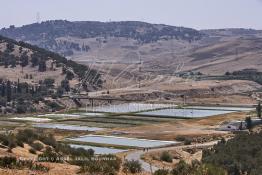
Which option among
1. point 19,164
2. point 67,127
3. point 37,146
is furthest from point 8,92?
point 19,164

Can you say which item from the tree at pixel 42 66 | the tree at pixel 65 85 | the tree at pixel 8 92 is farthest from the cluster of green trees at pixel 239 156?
the tree at pixel 42 66

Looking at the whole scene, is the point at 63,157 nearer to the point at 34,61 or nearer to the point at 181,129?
the point at 181,129

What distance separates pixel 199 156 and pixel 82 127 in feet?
124

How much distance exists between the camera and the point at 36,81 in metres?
172

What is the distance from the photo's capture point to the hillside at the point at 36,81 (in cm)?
13775

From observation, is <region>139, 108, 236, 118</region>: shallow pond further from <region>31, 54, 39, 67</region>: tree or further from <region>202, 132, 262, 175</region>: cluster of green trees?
<region>31, 54, 39, 67</region>: tree

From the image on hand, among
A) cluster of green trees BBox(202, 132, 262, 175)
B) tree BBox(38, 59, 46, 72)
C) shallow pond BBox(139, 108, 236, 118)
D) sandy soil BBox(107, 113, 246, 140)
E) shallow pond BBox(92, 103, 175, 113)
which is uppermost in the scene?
tree BBox(38, 59, 46, 72)

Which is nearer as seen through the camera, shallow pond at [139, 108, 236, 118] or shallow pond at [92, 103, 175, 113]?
shallow pond at [139, 108, 236, 118]

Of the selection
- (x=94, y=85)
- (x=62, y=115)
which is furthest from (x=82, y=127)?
(x=94, y=85)

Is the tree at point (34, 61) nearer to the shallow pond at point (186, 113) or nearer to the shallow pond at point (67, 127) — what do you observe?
the shallow pond at point (186, 113)

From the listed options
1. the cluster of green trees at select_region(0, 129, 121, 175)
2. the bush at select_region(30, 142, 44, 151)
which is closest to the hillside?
the cluster of green trees at select_region(0, 129, 121, 175)

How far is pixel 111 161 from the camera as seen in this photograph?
35.4 m

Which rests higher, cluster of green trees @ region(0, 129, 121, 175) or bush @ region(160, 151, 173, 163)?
cluster of green trees @ region(0, 129, 121, 175)

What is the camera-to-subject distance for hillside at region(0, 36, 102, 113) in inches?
5423
